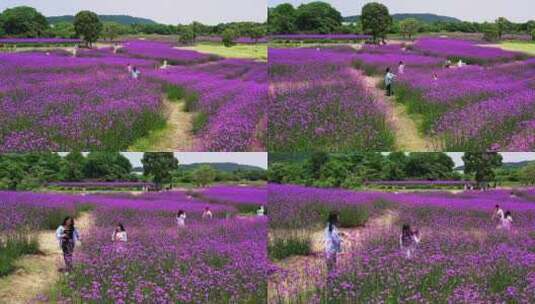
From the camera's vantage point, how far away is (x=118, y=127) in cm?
577

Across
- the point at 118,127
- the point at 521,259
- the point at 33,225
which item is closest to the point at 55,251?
the point at 33,225

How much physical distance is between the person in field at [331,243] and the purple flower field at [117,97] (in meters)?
1.37

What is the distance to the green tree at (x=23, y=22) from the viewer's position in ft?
21.4

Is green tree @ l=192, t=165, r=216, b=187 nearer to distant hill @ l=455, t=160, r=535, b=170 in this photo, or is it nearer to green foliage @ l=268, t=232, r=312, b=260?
green foliage @ l=268, t=232, r=312, b=260

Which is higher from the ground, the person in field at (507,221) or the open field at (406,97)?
the open field at (406,97)

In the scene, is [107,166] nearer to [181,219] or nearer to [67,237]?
[67,237]

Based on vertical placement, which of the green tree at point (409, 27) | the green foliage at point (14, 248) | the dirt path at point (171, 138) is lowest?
the green foliage at point (14, 248)

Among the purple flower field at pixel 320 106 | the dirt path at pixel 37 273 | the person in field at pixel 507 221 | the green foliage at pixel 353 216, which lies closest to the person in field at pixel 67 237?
the dirt path at pixel 37 273

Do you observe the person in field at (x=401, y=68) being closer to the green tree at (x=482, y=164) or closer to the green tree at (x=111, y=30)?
the green tree at (x=482, y=164)

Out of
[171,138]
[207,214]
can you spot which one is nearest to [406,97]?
[171,138]

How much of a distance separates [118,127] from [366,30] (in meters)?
3.02

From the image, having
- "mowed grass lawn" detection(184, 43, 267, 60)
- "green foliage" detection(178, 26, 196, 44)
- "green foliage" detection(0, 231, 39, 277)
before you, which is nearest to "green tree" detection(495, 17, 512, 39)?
"mowed grass lawn" detection(184, 43, 267, 60)

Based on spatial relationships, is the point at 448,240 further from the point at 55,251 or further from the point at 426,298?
the point at 55,251

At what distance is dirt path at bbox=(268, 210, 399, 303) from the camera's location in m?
5.53
